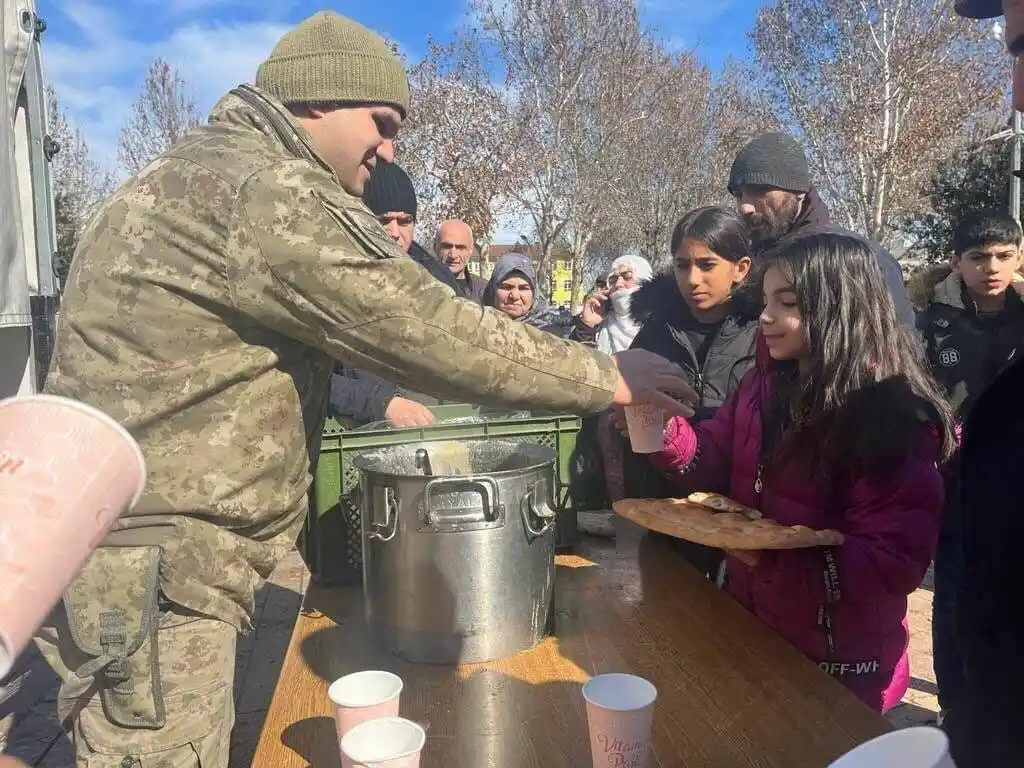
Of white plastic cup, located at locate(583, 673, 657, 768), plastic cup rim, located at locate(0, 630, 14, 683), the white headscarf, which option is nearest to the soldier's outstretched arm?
white plastic cup, located at locate(583, 673, 657, 768)

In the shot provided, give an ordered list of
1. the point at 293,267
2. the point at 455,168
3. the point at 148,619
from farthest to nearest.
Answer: the point at 455,168
the point at 148,619
the point at 293,267

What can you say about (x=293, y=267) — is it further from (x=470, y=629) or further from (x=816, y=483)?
(x=816, y=483)

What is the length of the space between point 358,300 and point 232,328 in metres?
0.25

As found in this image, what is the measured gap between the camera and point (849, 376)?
1.78 metres

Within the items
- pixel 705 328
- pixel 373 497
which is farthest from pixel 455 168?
pixel 373 497

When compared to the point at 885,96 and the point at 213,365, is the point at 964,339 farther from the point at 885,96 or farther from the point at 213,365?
the point at 885,96

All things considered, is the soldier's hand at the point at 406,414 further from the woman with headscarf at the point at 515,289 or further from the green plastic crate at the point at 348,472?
the woman with headscarf at the point at 515,289

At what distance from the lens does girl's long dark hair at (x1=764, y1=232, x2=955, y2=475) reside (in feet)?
5.60

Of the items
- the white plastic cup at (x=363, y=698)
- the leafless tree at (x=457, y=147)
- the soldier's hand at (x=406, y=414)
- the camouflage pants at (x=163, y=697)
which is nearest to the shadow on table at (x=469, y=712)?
the white plastic cup at (x=363, y=698)

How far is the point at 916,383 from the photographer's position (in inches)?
70.6

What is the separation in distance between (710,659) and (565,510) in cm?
81

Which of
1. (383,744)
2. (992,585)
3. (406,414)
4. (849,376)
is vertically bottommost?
(383,744)

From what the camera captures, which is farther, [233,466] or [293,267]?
[233,466]

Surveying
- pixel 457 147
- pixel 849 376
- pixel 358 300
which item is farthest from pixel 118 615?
pixel 457 147
